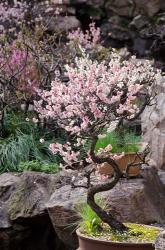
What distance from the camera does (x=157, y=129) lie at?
638 cm

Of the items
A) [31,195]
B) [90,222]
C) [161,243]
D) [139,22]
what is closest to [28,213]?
[31,195]

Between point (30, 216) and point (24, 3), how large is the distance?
220 inches

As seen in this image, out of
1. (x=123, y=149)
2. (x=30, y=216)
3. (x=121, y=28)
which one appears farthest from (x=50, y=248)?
(x=121, y=28)

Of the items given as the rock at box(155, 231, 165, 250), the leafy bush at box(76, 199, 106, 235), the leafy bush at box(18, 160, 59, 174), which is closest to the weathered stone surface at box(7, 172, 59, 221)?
the leafy bush at box(18, 160, 59, 174)

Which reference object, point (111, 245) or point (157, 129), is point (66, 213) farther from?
point (157, 129)

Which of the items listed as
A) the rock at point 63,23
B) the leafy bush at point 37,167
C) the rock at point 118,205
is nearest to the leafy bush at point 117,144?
the rock at point 118,205

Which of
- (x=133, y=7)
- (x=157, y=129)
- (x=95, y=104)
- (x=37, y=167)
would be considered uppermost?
(x=133, y=7)

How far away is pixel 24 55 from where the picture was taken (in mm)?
7359

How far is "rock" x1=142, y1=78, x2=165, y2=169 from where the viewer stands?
20.6 ft

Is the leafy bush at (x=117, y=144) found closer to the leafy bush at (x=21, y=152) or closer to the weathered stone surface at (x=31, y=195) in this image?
the weathered stone surface at (x=31, y=195)

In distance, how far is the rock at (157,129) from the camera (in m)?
6.28

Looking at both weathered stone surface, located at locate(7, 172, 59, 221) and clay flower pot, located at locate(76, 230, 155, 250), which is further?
weathered stone surface, located at locate(7, 172, 59, 221)

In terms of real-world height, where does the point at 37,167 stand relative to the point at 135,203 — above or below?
above

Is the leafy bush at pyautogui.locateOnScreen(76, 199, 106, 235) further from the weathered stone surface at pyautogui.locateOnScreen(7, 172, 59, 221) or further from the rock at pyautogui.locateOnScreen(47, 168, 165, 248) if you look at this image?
the weathered stone surface at pyautogui.locateOnScreen(7, 172, 59, 221)
